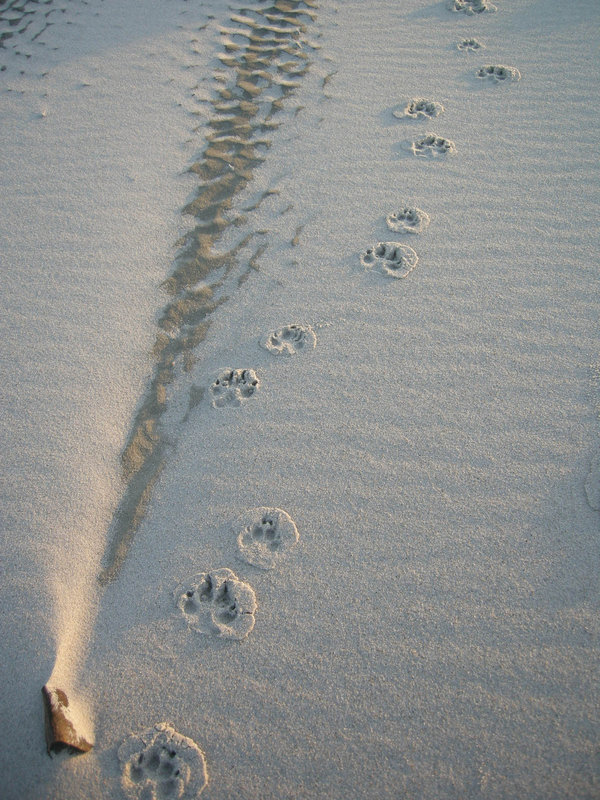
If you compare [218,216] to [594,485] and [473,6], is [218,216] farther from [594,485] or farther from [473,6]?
[473,6]

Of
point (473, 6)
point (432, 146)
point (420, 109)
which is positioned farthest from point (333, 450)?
point (473, 6)

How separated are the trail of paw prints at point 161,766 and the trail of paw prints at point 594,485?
1.16m

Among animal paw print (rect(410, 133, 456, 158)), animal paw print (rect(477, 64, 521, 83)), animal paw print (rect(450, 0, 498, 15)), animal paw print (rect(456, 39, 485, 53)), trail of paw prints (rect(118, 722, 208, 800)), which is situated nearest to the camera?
trail of paw prints (rect(118, 722, 208, 800))

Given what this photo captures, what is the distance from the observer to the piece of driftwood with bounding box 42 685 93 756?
3.59 feet

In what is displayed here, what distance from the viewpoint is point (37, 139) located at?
250cm

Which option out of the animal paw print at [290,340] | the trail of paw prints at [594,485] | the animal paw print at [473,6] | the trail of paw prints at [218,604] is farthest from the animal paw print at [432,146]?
the trail of paw prints at [218,604]

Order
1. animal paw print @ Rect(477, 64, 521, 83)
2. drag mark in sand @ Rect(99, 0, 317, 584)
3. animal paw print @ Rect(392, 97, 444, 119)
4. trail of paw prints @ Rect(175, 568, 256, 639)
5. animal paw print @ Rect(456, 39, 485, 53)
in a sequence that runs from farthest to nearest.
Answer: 1. animal paw print @ Rect(456, 39, 485, 53)
2. animal paw print @ Rect(477, 64, 521, 83)
3. animal paw print @ Rect(392, 97, 444, 119)
4. drag mark in sand @ Rect(99, 0, 317, 584)
5. trail of paw prints @ Rect(175, 568, 256, 639)

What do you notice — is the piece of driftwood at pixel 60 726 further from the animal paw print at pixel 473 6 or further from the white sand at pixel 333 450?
the animal paw print at pixel 473 6

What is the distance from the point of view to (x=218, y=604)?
1.29m

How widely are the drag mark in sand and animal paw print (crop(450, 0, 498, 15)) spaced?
88 cm

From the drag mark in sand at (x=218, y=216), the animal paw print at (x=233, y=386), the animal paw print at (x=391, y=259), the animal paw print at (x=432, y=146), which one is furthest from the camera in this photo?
the animal paw print at (x=432, y=146)

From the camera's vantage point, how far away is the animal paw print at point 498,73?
2729 mm

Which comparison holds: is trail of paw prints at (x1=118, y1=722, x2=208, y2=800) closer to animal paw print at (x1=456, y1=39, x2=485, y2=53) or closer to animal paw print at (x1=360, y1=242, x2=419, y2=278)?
animal paw print at (x1=360, y1=242, x2=419, y2=278)

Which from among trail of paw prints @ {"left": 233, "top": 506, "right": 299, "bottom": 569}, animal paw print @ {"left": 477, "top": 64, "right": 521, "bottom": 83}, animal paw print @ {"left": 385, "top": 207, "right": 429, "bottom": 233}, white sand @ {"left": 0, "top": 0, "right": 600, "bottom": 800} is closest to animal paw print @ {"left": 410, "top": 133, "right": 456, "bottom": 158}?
white sand @ {"left": 0, "top": 0, "right": 600, "bottom": 800}
